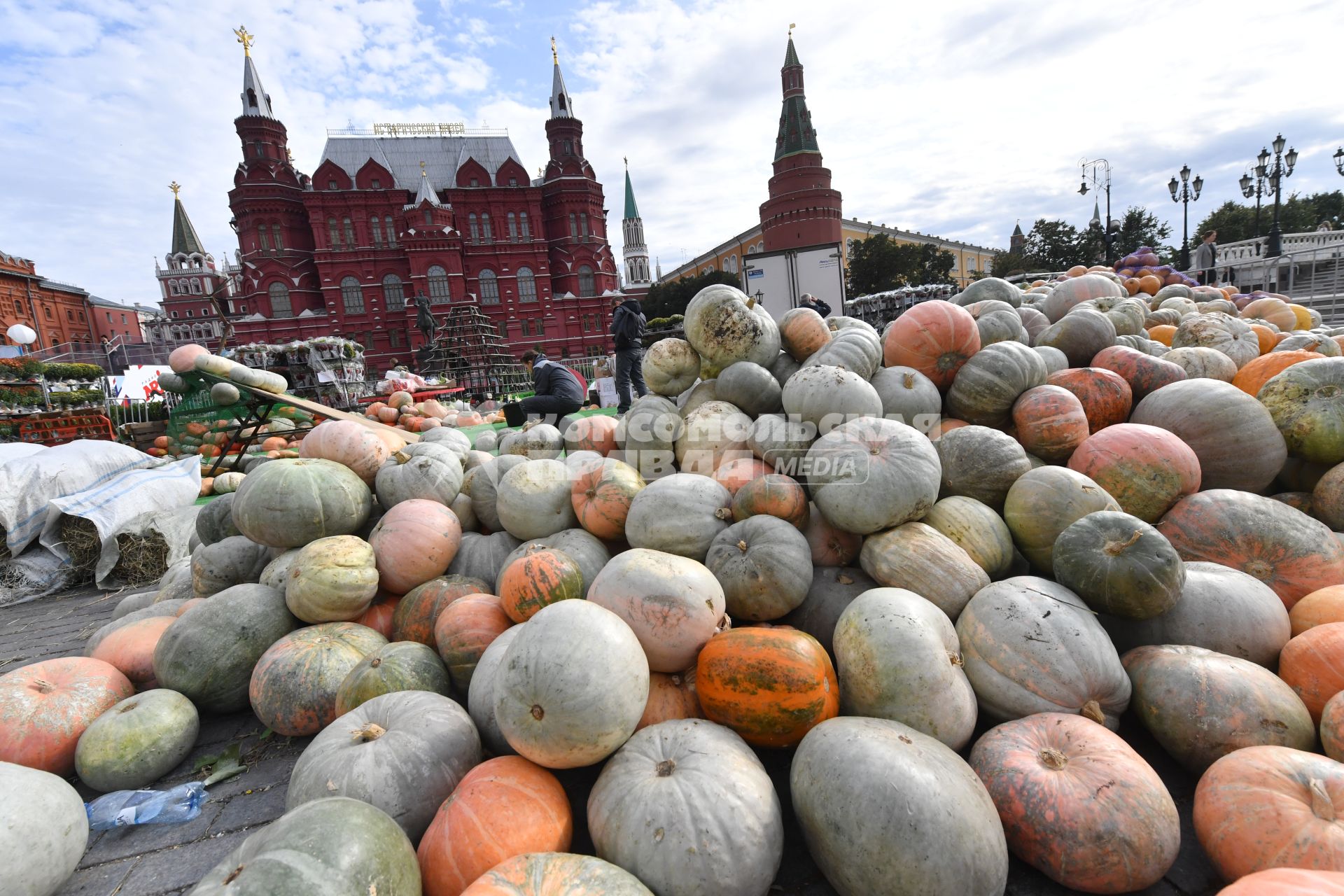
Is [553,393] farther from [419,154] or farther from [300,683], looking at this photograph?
[419,154]

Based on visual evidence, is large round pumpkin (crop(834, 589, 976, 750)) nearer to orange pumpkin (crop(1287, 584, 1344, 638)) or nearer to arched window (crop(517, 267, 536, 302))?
orange pumpkin (crop(1287, 584, 1344, 638))

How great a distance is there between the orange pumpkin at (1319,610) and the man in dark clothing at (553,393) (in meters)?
6.89

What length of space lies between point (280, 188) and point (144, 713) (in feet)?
167

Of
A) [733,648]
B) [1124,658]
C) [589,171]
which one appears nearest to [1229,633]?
[1124,658]

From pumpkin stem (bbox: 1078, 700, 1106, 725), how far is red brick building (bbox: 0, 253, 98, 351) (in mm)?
67358

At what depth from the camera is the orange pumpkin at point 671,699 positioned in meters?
2.30

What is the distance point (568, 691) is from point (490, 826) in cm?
48

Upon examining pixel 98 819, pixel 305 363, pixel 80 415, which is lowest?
pixel 98 819

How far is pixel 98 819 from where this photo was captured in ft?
7.79

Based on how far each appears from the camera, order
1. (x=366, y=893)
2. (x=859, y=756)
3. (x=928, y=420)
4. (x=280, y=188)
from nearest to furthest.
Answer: (x=366, y=893) < (x=859, y=756) < (x=928, y=420) < (x=280, y=188)

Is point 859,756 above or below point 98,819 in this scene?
above

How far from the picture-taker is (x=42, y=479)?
19.3 ft

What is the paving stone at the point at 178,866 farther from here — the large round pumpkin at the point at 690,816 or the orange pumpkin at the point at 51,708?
the large round pumpkin at the point at 690,816

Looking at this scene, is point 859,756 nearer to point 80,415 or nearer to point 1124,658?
point 1124,658
